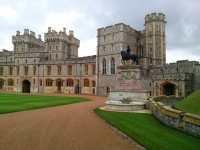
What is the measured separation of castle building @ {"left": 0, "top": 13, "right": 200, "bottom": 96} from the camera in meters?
32.0

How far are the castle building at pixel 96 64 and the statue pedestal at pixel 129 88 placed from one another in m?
13.8

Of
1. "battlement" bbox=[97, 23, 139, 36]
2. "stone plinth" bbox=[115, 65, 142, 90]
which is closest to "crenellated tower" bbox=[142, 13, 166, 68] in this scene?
"battlement" bbox=[97, 23, 139, 36]

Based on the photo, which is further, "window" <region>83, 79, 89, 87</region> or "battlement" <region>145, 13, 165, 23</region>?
"window" <region>83, 79, 89, 87</region>

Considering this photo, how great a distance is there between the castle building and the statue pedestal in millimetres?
13811

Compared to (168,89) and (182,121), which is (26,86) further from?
(182,121)

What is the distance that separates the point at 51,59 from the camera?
172ft

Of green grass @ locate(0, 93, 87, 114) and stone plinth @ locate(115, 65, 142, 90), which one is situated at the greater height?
stone plinth @ locate(115, 65, 142, 90)

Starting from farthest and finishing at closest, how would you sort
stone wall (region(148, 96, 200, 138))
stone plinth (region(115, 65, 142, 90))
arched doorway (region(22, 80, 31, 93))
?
arched doorway (region(22, 80, 31, 93)) < stone plinth (region(115, 65, 142, 90)) < stone wall (region(148, 96, 200, 138))

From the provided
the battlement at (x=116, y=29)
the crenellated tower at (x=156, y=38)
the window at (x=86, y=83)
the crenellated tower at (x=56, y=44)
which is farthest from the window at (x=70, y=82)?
the crenellated tower at (x=156, y=38)

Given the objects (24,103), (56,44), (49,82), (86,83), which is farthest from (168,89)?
(56,44)

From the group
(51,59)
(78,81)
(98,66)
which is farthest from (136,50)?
(51,59)

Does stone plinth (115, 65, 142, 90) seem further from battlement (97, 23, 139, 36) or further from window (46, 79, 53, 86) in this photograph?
window (46, 79, 53, 86)

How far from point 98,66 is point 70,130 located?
32254 millimetres

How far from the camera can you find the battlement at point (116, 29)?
123ft
